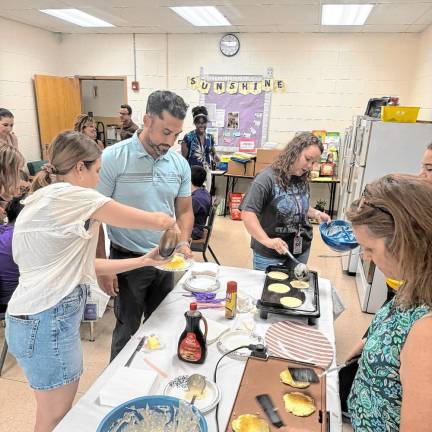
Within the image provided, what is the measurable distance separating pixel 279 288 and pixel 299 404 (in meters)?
0.65

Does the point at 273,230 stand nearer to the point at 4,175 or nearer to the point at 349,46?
the point at 4,175

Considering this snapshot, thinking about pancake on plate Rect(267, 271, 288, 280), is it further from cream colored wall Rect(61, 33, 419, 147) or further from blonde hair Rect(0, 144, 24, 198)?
cream colored wall Rect(61, 33, 419, 147)

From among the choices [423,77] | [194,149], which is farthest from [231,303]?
[423,77]

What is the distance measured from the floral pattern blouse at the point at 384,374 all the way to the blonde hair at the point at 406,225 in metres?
0.04

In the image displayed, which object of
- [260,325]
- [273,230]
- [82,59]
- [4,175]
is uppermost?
[82,59]

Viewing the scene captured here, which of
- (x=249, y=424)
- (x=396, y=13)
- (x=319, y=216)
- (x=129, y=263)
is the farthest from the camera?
(x=396, y=13)

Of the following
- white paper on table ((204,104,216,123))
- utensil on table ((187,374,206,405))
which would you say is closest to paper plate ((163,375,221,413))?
utensil on table ((187,374,206,405))

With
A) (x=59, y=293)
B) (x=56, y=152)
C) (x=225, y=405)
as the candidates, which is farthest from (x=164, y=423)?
(x=56, y=152)

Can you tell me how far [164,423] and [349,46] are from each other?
222 inches

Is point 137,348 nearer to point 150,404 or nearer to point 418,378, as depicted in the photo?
point 150,404

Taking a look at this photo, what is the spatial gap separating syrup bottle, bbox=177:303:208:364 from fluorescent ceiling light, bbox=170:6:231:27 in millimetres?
4146

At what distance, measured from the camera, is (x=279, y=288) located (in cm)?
163

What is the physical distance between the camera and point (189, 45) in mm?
5727

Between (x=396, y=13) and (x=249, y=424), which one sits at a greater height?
(x=396, y=13)
